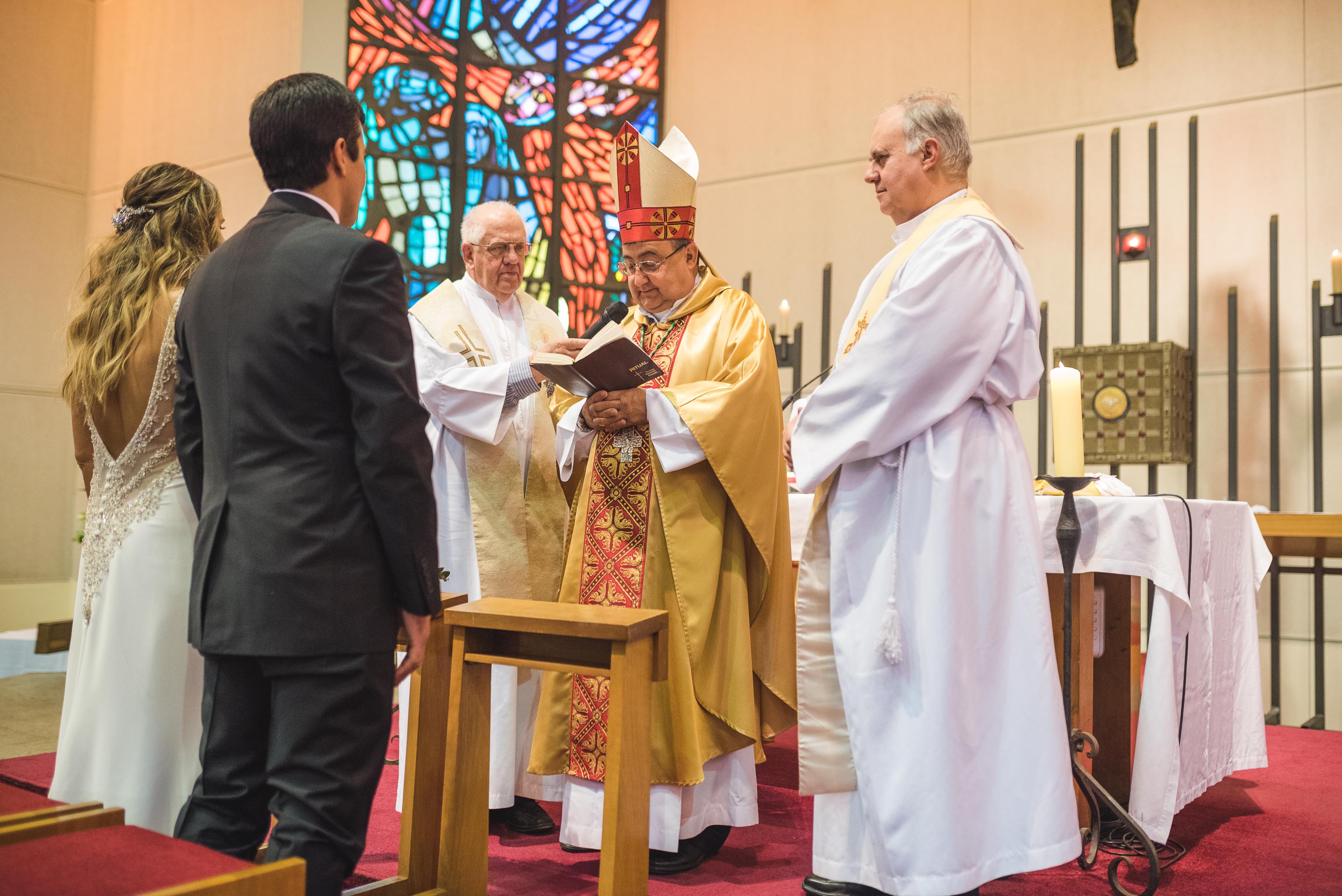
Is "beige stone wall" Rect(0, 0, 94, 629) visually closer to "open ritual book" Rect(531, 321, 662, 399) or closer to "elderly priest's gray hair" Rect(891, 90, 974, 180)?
"open ritual book" Rect(531, 321, 662, 399)

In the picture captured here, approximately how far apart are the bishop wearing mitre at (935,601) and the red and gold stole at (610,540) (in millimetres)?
642

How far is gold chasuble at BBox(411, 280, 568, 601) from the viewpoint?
3404 mm

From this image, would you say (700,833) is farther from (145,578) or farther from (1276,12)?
(1276,12)

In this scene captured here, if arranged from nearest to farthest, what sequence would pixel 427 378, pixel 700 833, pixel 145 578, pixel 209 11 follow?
pixel 145 578, pixel 700 833, pixel 427 378, pixel 209 11

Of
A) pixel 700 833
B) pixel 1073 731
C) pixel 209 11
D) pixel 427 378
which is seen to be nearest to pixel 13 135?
pixel 209 11

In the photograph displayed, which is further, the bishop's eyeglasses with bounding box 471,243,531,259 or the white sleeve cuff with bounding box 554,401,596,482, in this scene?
the bishop's eyeglasses with bounding box 471,243,531,259

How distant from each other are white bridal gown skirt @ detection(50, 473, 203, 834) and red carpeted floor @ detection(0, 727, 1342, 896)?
569mm

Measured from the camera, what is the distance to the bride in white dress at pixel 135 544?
231 centimetres

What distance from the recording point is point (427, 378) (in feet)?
10.9

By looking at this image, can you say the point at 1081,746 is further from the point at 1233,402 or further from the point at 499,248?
the point at 1233,402

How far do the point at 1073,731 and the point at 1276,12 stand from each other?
4.87m

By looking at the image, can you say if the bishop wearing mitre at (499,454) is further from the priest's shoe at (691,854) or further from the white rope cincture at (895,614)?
the white rope cincture at (895,614)

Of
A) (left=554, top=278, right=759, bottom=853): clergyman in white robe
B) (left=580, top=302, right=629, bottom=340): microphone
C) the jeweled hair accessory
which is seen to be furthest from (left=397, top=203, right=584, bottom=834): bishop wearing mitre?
the jeweled hair accessory

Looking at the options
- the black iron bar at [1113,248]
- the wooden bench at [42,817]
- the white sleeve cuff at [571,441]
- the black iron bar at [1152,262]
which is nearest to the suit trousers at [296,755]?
the wooden bench at [42,817]
